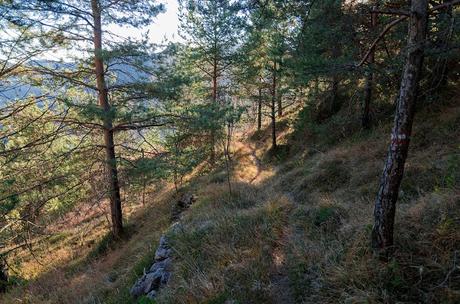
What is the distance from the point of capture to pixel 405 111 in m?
3.01

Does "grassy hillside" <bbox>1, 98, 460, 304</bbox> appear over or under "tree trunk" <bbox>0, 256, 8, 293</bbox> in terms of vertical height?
over

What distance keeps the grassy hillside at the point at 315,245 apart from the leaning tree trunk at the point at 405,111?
65 centimetres

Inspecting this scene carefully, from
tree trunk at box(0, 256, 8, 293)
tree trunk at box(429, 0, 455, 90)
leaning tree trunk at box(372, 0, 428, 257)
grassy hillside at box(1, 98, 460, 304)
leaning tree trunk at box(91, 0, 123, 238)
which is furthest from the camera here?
tree trunk at box(0, 256, 8, 293)

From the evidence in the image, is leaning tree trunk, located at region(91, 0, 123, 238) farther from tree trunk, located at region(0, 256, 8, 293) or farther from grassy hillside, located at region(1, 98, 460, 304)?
tree trunk, located at region(0, 256, 8, 293)

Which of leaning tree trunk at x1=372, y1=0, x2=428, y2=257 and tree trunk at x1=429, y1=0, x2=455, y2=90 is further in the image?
tree trunk at x1=429, y1=0, x2=455, y2=90

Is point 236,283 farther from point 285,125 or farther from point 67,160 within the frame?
point 285,125

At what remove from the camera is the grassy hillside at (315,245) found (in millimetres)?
3238

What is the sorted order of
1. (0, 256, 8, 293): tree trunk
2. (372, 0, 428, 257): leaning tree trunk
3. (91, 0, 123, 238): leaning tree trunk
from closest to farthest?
(372, 0, 428, 257): leaning tree trunk
(91, 0, 123, 238): leaning tree trunk
(0, 256, 8, 293): tree trunk

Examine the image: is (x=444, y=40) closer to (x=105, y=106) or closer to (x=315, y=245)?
(x=315, y=245)

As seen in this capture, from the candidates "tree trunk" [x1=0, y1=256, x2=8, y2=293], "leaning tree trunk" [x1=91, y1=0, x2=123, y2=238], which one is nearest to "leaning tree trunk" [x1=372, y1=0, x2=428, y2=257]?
"leaning tree trunk" [x1=91, y1=0, x2=123, y2=238]

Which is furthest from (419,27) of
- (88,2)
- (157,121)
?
(88,2)

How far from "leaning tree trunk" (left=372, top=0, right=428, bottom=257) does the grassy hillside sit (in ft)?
2.14

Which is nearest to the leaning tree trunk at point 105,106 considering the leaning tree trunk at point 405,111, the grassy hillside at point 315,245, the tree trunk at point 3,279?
the grassy hillside at point 315,245

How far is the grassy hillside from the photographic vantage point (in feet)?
10.6
